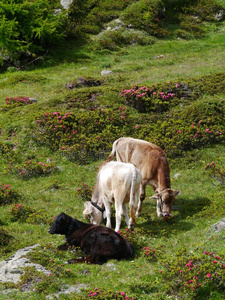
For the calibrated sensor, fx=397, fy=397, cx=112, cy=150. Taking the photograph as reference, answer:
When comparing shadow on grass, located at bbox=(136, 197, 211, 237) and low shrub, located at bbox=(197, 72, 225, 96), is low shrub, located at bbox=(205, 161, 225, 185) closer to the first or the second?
shadow on grass, located at bbox=(136, 197, 211, 237)

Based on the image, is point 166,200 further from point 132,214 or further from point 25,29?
point 25,29

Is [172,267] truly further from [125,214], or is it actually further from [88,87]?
[88,87]

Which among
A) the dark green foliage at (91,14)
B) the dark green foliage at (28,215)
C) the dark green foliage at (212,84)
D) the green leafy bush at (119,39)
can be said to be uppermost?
the dark green foliage at (91,14)

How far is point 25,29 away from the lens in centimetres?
3853

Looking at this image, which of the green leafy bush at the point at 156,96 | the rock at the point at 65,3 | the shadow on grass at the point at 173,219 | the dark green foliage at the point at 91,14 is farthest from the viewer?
the rock at the point at 65,3

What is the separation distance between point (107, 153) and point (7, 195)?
633 centimetres

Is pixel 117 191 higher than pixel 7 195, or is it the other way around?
pixel 117 191

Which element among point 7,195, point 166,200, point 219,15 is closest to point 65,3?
point 219,15

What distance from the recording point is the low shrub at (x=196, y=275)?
356 inches

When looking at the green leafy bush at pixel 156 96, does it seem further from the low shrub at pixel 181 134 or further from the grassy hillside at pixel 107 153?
→ the low shrub at pixel 181 134

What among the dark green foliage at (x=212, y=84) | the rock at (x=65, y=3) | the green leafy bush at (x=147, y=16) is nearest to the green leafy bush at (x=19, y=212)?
the dark green foliage at (x=212, y=84)

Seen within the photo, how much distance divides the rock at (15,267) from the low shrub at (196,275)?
3.30 metres

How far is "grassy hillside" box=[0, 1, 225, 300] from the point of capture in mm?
9906

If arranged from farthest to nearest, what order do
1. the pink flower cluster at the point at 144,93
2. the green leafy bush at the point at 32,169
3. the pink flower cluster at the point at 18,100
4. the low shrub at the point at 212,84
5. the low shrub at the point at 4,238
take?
the pink flower cluster at the point at 18,100, the low shrub at the point at 212,84, the pink flower cluster at the point at 144,93, the green leafy bush at the point at 32,169, the low shrub at the point at 4,238
